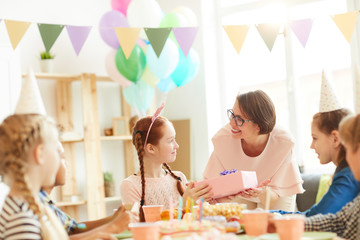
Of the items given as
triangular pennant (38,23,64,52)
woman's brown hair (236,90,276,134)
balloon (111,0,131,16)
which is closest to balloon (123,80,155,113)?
balloon (111,0,131,16)

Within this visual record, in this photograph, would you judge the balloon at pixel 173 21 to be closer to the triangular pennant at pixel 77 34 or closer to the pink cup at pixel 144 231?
the triangular pennant at pixel 77 34

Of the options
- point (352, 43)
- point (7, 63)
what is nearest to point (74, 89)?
point (7, 63)

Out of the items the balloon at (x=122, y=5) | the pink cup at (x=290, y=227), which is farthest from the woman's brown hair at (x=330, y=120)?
the balloon at (x=122, y=5)

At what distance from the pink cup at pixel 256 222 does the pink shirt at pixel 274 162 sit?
104cm

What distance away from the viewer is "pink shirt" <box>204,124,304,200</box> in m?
2.70

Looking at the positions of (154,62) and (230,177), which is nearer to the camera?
(230,177)

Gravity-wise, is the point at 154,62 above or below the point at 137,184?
above

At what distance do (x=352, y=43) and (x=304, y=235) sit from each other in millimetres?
3494

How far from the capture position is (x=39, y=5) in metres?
5.04

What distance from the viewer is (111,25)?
457 cm

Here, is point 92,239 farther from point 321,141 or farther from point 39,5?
point 39,5

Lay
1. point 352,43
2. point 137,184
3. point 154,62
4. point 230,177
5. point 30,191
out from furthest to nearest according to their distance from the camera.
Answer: point 352,43 < point 154,62 < point 137,184 < point 230,177 < point 30,191

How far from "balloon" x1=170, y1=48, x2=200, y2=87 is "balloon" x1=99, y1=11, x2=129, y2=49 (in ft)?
1.79

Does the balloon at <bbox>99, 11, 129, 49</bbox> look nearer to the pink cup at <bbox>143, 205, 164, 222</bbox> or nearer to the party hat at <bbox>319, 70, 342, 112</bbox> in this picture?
the pink cup at <bbox>143, 205, 164, 222</bbox>
